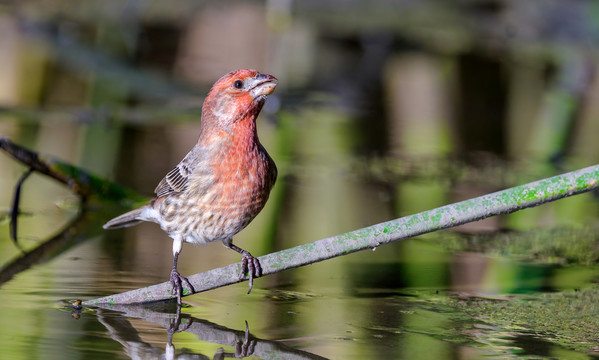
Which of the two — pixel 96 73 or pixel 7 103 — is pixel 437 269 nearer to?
pixel 7 103

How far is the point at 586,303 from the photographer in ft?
15.8

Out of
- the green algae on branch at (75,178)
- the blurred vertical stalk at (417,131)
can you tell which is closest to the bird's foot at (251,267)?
the blurred vertical stalk at (417,131)

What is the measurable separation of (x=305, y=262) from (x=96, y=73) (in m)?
8.31

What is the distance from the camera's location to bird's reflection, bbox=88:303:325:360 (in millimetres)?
3926

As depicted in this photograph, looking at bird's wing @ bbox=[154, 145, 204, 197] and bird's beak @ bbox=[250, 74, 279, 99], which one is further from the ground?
bird's beak @ bbox=[250, 74, 279, 99]

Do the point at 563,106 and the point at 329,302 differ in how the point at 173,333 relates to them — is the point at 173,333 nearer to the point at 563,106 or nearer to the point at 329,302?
the point at 329,302

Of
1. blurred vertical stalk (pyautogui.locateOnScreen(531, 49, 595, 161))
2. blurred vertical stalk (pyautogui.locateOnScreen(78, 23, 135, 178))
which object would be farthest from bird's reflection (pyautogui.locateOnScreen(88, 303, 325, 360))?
blurred vertical stalk (pyautogui.locateOnScreen(531, 49, 595, 161))

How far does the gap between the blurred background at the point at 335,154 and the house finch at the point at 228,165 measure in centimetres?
37

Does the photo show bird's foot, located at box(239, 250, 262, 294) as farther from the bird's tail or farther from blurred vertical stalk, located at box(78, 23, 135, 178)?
blurred vertical stalk, located at box(78, 23, 135, 178)

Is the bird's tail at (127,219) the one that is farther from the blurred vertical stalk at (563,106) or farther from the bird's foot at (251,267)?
the blurred vertical stalk at (563,106)

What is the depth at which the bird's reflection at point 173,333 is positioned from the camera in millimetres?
3926

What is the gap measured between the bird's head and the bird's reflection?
921 millimetres

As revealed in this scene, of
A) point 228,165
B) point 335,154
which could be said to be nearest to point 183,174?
point 228,165

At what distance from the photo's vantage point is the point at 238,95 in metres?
4.75
